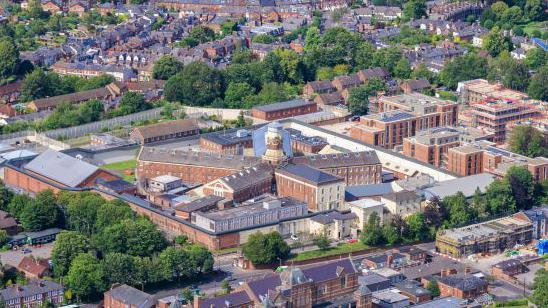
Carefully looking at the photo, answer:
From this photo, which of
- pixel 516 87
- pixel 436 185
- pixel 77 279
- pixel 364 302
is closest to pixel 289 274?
pixel 364 302

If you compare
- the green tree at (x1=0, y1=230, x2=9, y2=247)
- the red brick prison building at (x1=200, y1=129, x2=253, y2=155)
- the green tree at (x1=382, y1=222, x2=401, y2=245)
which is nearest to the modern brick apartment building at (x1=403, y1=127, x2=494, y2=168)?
the red brick prison building at (x1=200, y1=129, x2=253, y2=155)

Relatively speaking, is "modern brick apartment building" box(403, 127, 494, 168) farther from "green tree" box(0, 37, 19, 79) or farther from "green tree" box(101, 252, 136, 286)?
"green tree" box(0, 37, 19, 79)

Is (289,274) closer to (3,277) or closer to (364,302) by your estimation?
(364,302)

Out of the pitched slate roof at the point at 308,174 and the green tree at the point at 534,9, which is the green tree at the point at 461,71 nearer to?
the green tree at the point at 534,9

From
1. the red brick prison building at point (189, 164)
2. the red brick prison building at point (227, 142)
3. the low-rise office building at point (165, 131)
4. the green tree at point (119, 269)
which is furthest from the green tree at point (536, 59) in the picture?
the green tree at point (119, 269)

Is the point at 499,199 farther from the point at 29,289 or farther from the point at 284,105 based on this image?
the point at 29,289

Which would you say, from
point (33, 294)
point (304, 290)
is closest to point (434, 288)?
point (304, 290)
